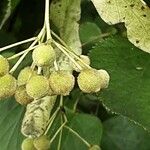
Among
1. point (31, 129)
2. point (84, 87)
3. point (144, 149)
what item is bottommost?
point (144, 149)

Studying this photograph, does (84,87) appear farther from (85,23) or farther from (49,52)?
(85,23)

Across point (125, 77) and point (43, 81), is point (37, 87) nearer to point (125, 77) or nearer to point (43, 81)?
point (43, 81)

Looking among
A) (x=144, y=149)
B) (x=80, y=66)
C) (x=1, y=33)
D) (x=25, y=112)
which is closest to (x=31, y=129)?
(x=25, y=112)

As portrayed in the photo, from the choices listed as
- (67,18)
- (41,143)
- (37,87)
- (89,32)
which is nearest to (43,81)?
(37,87)

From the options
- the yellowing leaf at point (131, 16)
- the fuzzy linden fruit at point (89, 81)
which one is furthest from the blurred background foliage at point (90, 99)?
the fuzzy linden fruit at point (89, 81)

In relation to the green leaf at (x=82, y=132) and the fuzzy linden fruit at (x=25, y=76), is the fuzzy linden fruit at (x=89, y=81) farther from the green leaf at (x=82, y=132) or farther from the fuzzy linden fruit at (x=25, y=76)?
the green leaf at (x=82, y=132)

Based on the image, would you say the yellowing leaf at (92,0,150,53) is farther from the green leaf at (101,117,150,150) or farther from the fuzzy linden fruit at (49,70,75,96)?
the green leaf at (101,117,150,150)
